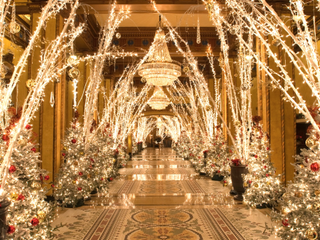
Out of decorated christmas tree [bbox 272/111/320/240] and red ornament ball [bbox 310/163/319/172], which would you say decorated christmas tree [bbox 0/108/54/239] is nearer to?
decorated christmas tree [bbox 272/111/320/240]

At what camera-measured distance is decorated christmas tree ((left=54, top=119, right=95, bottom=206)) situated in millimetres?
5781

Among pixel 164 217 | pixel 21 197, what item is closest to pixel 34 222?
pixel 21 197

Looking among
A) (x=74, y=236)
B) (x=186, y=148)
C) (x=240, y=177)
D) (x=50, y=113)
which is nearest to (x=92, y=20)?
(x=50, y=113)

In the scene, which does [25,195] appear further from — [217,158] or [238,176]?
[217,158]

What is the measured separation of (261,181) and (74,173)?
356 cm

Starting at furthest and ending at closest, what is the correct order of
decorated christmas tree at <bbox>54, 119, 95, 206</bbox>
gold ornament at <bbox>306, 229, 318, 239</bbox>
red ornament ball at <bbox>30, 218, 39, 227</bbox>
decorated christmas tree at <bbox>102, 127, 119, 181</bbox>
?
decorated christmas tree at <bbox>102, 127, 119, 181</bbox>, decorated christmas tree at <bbox>54, 119, 95, 206</bbox>, red ornament ball at <bbox>30, 218, 39, 227</bbox>, gold ornament at <bbox>306, 229, 318, 239</bbox>

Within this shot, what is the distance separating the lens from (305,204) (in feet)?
10.9

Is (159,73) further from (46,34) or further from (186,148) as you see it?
(186,148)

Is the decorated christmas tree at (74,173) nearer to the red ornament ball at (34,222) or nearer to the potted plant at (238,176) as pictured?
the red ornament ball at (34,222)

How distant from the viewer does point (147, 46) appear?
10.6 meters

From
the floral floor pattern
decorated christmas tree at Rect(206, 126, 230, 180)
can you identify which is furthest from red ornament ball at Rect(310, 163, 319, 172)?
decorated christmas tree at Rect(206, 126, 230, 180)

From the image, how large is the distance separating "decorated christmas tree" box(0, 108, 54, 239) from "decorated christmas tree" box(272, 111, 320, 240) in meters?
2.74

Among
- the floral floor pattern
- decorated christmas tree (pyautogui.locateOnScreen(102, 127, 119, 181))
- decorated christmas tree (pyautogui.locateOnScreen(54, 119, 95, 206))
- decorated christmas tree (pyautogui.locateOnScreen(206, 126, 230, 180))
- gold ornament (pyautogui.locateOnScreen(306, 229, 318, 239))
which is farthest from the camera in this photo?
decorated christmas tree (pyautogui.locateOnScreen(206, 126, 230, 180))

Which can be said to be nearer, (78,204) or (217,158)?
(78,204)
